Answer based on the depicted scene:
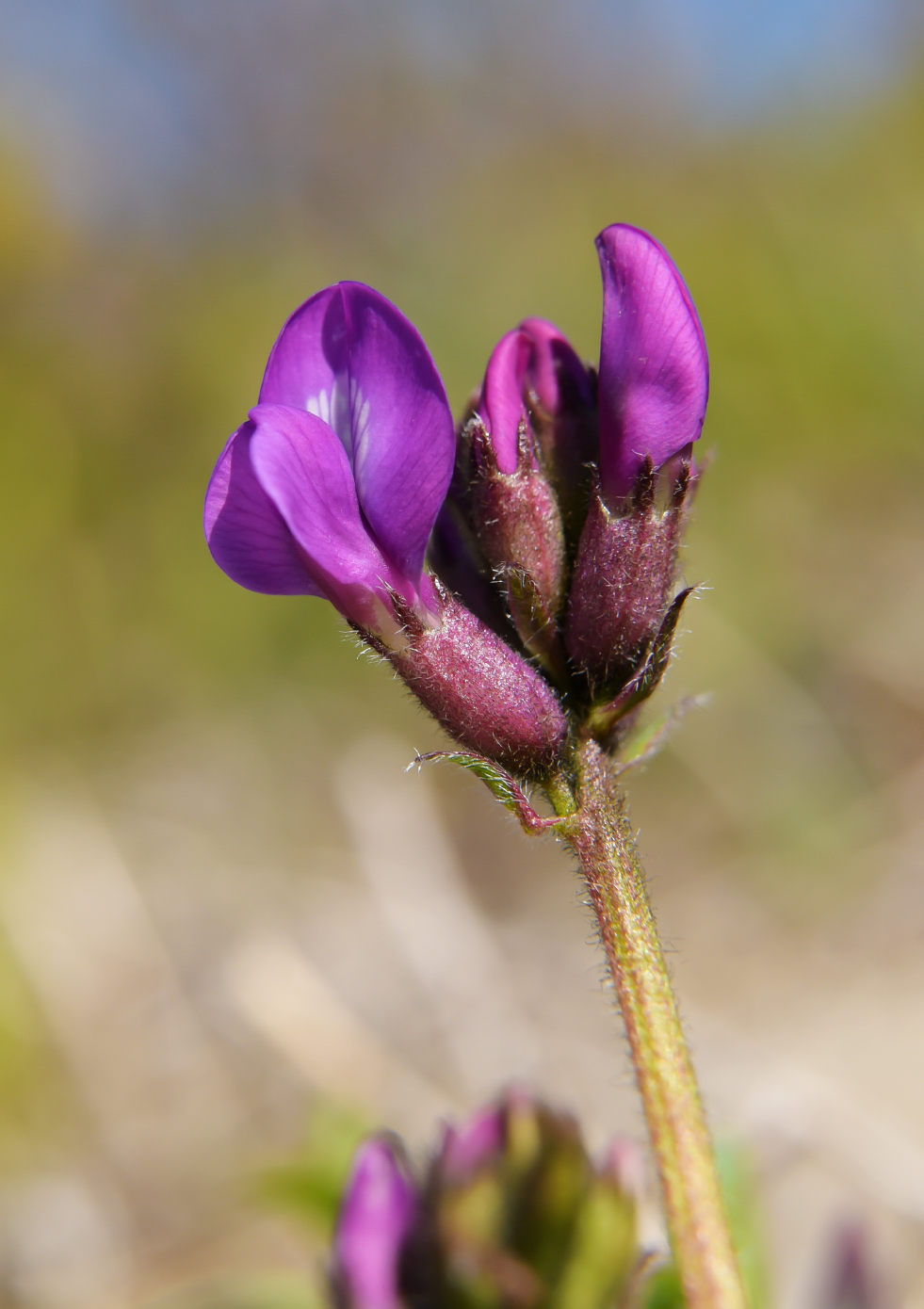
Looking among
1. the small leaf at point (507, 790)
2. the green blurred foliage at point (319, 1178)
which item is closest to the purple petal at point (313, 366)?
the small leaf at point (507, 790)

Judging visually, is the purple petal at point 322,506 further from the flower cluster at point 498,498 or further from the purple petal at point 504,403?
the purple petal at point 504,403

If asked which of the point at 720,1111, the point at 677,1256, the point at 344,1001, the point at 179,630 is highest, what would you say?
the point at 179,630

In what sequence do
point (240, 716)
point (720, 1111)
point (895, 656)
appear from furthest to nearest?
point (240, 716) < point (895, 656) < point (720, 1111)

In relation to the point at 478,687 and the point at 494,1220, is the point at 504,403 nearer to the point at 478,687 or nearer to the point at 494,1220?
the point at 478,687

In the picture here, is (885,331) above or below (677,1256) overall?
above

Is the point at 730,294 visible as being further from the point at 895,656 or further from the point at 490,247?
the point at 895,656

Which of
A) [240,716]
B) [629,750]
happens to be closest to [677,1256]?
[629,750]

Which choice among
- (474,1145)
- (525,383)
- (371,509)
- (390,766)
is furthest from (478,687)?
(390,766)

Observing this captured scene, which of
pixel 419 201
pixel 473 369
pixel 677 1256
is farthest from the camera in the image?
pixel 419 201
